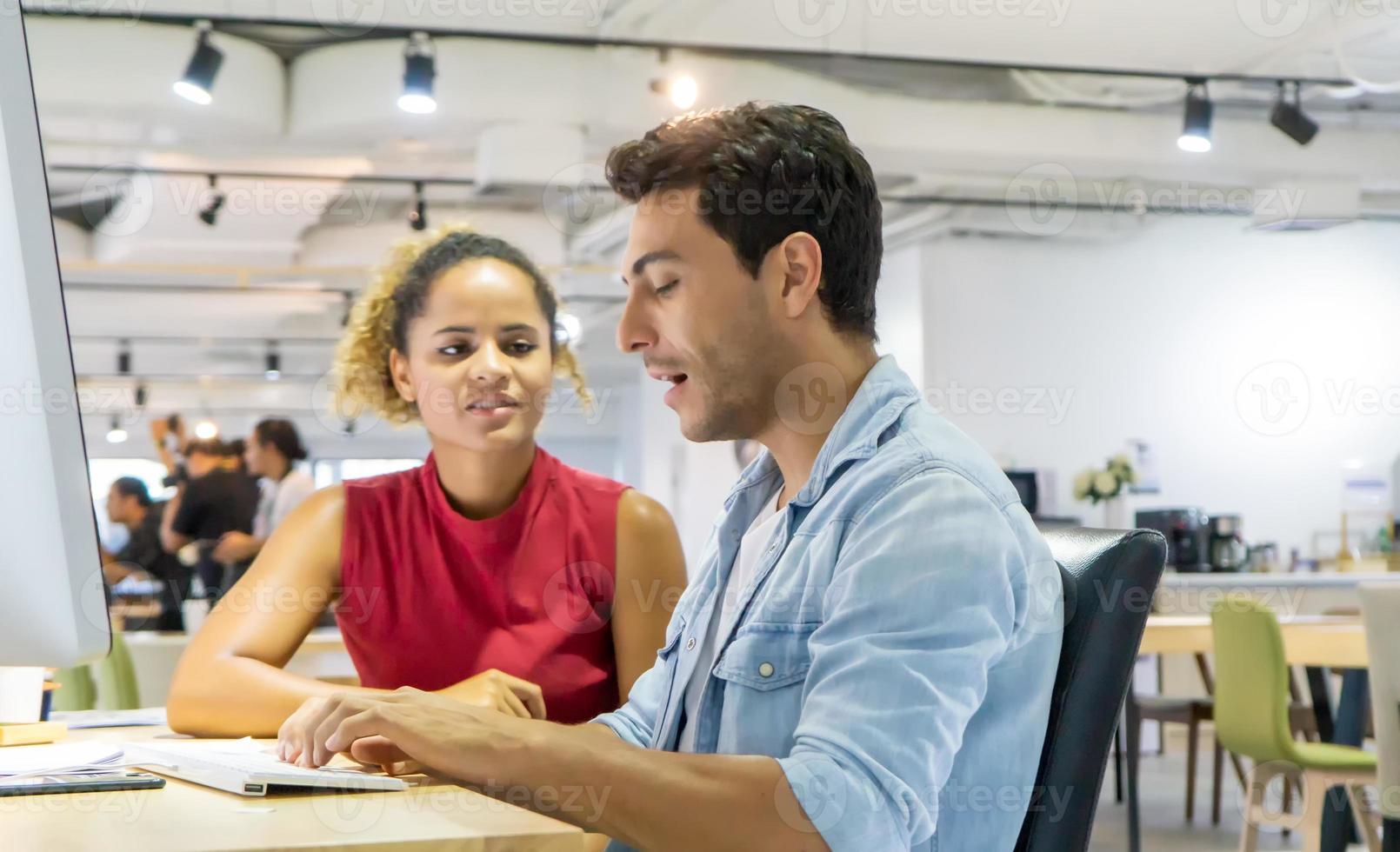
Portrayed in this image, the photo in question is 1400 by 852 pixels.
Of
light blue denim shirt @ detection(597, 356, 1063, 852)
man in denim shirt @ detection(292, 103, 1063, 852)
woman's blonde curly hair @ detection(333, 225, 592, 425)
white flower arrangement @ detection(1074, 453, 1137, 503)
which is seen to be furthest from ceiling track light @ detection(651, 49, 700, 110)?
light blue denim shirt @ detection(597, 356, 1063, 852)

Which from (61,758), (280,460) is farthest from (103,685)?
(61,758)

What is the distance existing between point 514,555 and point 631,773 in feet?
2.78

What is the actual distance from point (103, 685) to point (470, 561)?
2.45 metres

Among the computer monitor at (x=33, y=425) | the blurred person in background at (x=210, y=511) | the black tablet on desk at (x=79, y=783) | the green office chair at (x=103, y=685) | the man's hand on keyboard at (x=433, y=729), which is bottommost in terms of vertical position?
the green office chair at (x=103, y=685)

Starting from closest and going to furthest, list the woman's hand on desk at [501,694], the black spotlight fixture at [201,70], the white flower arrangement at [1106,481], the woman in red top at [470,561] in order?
1. the woman's hand on desk at [501,694]
2. the woman in red top at [470,561]
3. the black spotlight fixture at [201,70]
4. the white flower arrangement at [1106,481]

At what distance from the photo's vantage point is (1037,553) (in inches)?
42.7

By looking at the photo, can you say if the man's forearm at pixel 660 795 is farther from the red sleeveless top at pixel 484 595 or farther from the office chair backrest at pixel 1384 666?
the office chair backrest at pixel 1384 666

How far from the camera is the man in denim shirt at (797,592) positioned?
0.94 metres

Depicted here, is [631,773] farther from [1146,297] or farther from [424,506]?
[1146,297]

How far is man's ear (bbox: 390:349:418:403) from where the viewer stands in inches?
79.0

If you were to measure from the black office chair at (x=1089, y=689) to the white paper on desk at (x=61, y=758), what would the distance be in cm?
76

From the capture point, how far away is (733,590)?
4.46ft

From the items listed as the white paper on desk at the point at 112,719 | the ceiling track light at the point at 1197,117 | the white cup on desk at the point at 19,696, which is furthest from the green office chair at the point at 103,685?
the ceiling track light at the point at 1197,117

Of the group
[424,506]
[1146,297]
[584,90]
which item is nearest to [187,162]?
[584,90]
